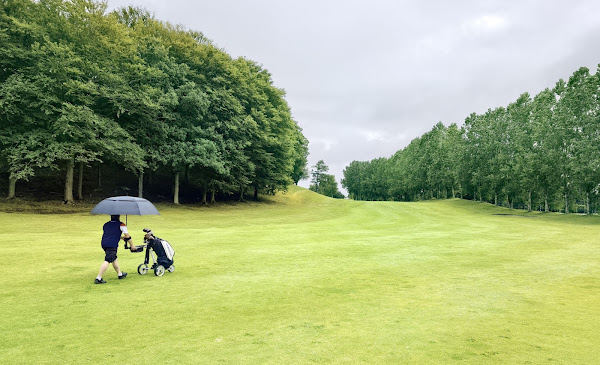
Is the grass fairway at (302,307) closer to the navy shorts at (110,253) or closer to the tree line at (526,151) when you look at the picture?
the navy shorts at (110,253)

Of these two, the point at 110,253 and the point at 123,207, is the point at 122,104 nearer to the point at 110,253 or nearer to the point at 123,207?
the point at 123,207

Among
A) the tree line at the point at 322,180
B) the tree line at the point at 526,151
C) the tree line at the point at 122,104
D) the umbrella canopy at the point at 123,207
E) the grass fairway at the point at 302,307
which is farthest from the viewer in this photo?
the tree line at the point at 322,180

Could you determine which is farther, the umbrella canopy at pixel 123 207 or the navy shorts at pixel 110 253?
the navy shorts at pixel 110 253

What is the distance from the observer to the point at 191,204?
48781 mm

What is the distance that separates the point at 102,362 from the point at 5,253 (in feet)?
46.0

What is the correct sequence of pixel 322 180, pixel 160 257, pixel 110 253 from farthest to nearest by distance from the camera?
1. pixel 322 180
2. pixel 160 257
3. pixel 110 253

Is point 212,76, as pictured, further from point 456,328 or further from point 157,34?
point 456,328

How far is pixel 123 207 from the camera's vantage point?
11.5 meters

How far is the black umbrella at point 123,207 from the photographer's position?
1123cm

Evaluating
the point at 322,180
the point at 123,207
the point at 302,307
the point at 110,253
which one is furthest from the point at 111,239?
the point at 322,180

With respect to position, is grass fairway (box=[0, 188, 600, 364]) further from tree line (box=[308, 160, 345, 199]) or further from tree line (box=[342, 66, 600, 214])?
tree line (box=[308, 160, 345, 199])

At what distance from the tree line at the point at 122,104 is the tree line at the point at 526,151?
36895 mm

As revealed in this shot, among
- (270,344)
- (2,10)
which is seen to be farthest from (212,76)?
(270,344)

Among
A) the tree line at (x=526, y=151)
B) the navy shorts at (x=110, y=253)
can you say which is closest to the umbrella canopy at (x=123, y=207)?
the navy shorts at (x=110, y=253)
